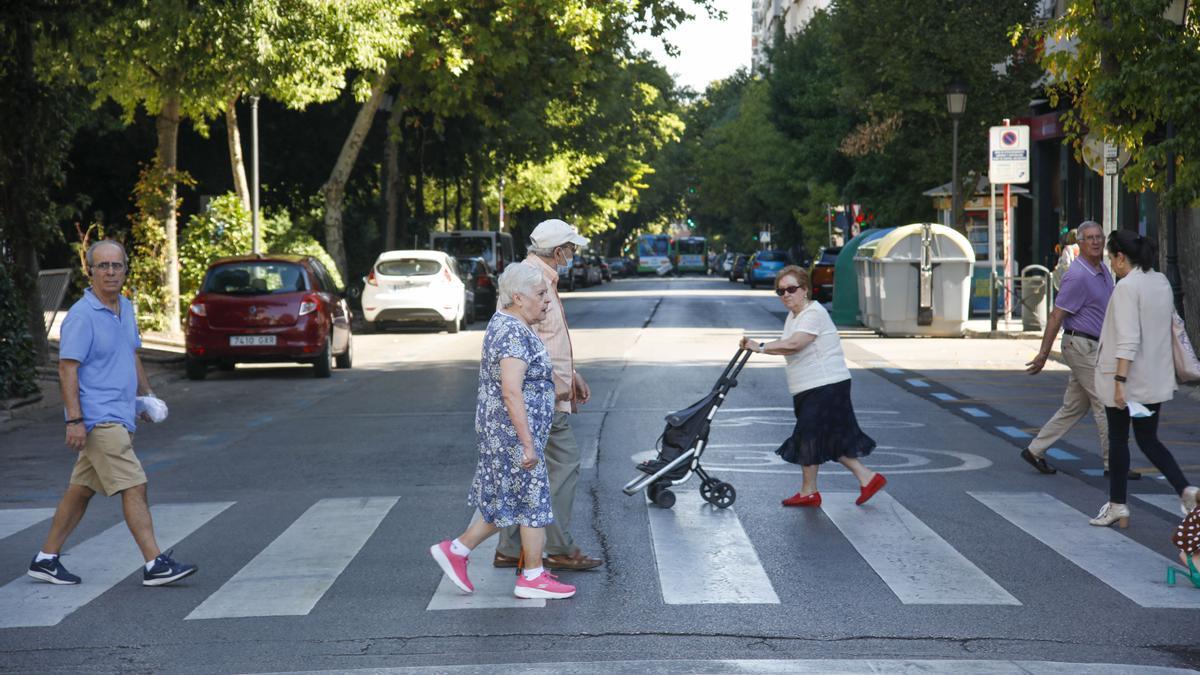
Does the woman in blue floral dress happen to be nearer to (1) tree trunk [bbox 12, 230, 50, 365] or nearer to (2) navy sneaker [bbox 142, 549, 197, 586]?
(2) navy sneaker [bbox 142, 549, 197, 586]

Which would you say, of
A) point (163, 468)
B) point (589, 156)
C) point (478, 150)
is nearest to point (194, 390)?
point (163, 468)

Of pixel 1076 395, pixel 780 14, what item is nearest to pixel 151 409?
pixel 1076 395

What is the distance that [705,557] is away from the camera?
809 cm

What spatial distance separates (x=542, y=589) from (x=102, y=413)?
2.17 m

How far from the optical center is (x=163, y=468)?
12.2 meters

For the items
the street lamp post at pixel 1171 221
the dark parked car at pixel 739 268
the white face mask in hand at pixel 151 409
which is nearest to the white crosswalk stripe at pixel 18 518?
the white face mask in hand at pixel 151 409

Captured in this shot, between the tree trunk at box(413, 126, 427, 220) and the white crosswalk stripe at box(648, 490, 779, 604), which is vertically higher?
the tree trunk at box(413, 126, 427, 220)

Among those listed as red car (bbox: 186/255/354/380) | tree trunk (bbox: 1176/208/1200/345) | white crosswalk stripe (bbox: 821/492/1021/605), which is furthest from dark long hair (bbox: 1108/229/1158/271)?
red car (bbox: 186/255/354/380)

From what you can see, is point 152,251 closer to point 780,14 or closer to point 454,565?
point 454,565

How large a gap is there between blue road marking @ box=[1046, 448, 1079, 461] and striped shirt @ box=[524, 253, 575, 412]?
18.0 ft

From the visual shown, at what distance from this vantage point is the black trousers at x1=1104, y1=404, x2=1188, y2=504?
9070 millimetres

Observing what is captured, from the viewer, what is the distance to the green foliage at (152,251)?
2758 centimetres

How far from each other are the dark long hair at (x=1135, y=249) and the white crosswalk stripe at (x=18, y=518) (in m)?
6.26

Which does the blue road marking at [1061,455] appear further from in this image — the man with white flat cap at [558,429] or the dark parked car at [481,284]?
the dark parked car at [481,284]
